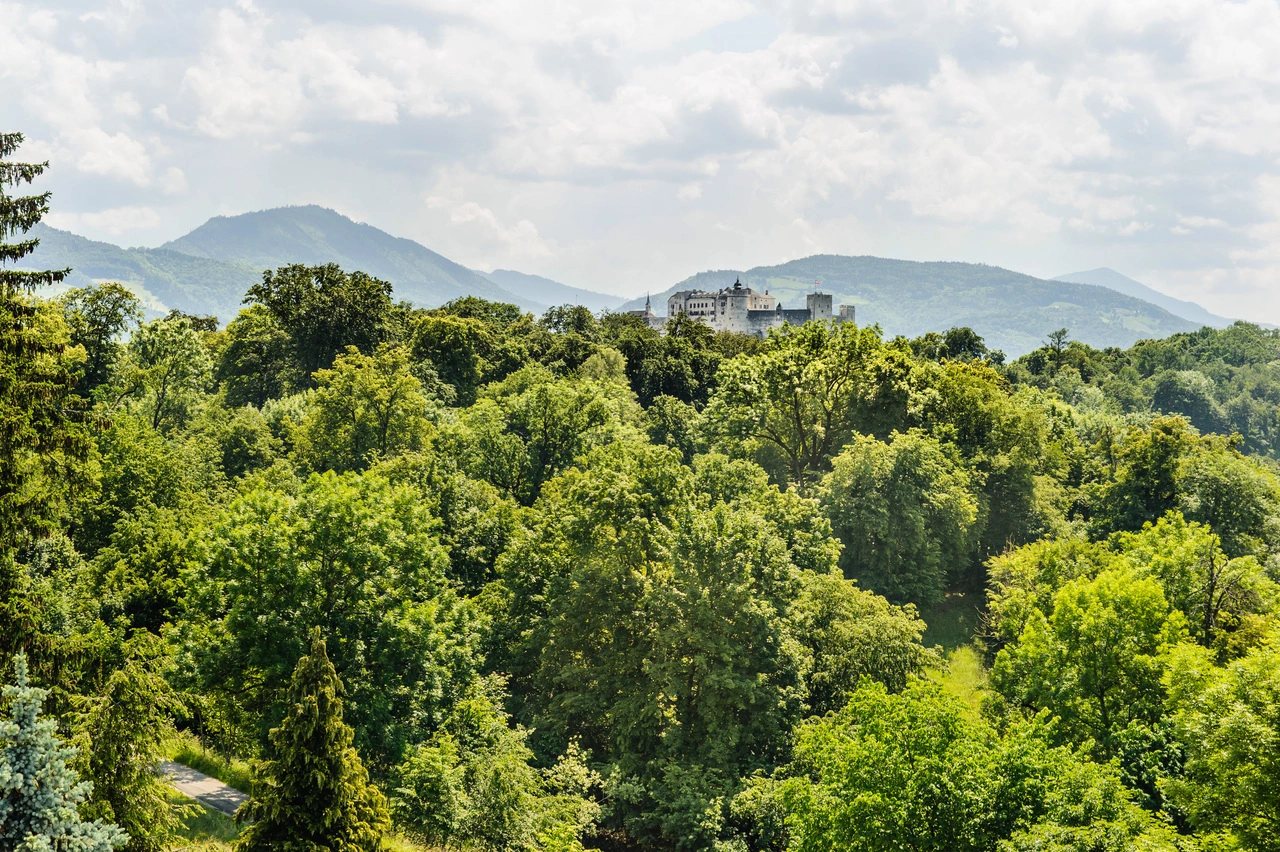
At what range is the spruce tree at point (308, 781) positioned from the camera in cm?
1220

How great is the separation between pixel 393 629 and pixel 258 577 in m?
3.42

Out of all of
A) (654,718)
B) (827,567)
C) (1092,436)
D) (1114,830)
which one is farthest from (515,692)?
(1092,436)

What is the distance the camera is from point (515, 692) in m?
27.4

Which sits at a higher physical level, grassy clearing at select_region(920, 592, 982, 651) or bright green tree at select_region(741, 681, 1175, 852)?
bright green tree at select_region(741, 681, 1175, 852)

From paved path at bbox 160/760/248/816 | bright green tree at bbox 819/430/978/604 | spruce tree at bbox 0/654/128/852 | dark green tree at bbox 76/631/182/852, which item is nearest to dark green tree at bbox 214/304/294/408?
bright green tree at bbox 819/430/978/604

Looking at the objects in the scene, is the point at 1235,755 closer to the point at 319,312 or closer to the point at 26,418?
the point at 26,418

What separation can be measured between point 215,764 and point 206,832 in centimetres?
463

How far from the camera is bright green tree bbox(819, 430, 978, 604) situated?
122 ft

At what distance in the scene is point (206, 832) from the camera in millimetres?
16469

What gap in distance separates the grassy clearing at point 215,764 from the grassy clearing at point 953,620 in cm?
2900

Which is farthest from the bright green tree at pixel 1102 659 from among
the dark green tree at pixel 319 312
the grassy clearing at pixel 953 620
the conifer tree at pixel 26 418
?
the dark green tree at pixel 319 312

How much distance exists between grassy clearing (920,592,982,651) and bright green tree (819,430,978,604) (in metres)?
1.61

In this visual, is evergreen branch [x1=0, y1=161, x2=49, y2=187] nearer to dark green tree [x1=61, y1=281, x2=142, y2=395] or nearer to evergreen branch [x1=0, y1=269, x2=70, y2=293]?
evergreen branch [x1=0, y1=269, x2=70, y2=293]

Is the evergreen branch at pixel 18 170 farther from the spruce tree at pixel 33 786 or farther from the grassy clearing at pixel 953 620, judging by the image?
the grassy clearing at pixel 953 620
